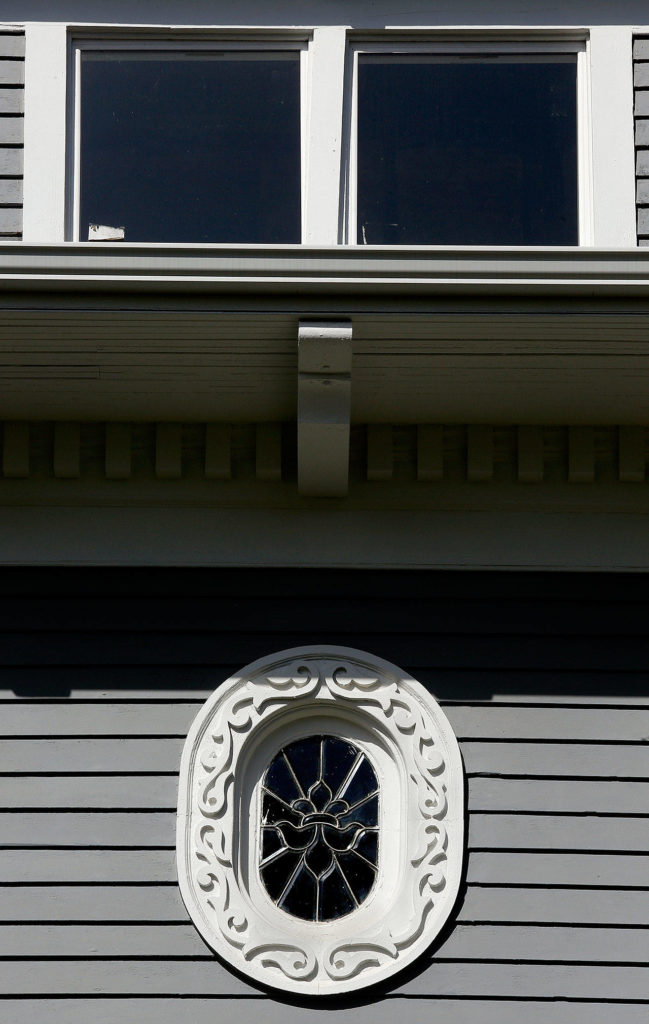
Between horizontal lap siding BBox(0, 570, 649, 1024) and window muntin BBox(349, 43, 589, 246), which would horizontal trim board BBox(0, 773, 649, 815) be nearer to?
horizontal lap siding BBox(0, 570, 649, 1024)

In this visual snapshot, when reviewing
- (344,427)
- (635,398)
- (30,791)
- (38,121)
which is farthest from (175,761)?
(38,121)

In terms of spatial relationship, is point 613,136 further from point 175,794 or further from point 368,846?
point 175,794

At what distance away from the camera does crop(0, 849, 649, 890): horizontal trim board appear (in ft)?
17.1

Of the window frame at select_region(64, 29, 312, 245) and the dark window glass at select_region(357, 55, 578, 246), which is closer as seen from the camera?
the dark window glass at select_region(357, 55, 578, 246)

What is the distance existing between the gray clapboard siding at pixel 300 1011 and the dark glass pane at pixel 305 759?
2.73 ft

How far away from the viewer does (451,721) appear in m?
5.48

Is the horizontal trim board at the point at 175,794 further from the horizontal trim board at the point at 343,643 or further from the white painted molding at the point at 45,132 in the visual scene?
the white painted molding at the point at 45,132

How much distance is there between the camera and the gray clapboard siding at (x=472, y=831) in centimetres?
528

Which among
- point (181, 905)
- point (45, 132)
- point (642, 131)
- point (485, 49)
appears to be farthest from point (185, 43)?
point (181, 905)

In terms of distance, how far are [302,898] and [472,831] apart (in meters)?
0.68

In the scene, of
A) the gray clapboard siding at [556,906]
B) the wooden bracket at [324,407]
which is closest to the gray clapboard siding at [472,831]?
the gray clapboard siding at [556,906]

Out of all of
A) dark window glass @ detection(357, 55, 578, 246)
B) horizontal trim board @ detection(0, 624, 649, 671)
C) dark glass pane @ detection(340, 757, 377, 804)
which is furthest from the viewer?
dark window glass @ detection(357, 55, 578, 246)

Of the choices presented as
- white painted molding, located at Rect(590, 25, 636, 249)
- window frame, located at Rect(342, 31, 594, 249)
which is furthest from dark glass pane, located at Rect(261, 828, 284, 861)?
window frame, located at Rect(342, 31, 594, 249)

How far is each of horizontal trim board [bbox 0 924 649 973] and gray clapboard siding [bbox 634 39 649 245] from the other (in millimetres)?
2744
